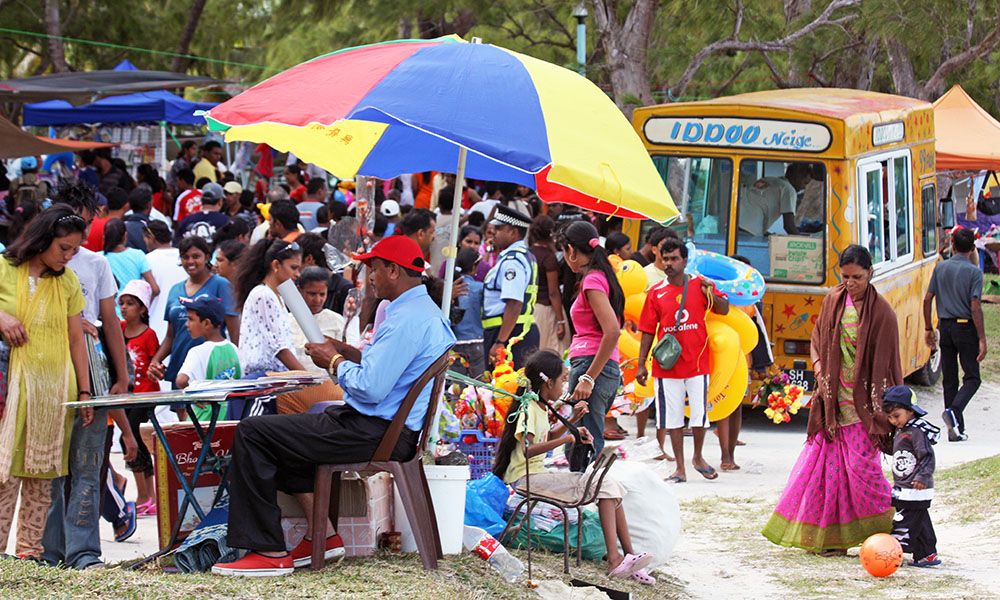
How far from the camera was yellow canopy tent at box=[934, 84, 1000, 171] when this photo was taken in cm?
2136

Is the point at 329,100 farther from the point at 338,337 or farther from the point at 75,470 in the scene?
the point at 338,337

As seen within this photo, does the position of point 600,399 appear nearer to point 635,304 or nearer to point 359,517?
point 359,517

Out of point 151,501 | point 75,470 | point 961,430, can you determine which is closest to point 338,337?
point 151,501

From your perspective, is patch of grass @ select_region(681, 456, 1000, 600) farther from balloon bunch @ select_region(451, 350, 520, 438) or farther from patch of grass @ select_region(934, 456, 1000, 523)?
balloon bunch @ select_region(451, 350, 520, 438)

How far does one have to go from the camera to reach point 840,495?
Result: 26.4 ft

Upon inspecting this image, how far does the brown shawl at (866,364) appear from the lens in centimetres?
792

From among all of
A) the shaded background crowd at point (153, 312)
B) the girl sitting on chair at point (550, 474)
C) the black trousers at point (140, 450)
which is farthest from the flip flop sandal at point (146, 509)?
the girl sitting on chair at point (550, 474)

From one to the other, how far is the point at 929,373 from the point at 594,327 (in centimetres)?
743

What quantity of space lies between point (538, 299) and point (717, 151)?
2106 mm

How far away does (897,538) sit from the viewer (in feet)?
25.9

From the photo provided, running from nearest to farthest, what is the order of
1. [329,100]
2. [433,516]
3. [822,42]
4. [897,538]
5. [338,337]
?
[329,100] → [433,516] → [897,538] → [338,337] → [822,42]

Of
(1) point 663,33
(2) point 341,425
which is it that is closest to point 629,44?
(1) point 663,33

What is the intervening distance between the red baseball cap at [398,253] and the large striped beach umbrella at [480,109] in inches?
20.8

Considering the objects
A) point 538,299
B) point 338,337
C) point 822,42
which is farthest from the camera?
point 822,42
